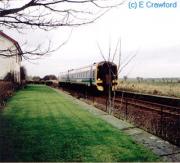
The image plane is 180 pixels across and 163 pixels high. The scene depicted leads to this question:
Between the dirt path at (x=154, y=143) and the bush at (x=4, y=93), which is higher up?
the bush at (x=4, y=93)

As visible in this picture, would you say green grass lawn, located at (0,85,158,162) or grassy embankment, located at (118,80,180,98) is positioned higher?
grassy embankment, located at (118,80,180,98)

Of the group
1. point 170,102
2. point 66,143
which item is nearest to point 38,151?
point 66,143

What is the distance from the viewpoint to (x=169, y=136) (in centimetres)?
934

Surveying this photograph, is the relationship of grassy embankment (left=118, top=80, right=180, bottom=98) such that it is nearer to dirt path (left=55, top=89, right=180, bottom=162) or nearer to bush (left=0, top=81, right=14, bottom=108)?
bush (left=0, top=81, right=14, bottom=108)

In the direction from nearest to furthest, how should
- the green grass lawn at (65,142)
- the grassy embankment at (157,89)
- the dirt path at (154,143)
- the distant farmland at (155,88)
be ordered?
the green grass lawn at (65,142), the dirt path at (154,143), the grassy embankment at (157,89), the distant farmland at (155,88)

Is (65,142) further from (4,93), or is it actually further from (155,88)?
(155,88)

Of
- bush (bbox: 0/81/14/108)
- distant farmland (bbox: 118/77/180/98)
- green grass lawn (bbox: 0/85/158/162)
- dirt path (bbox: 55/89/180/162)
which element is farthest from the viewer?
distant farmland (bbox: 118/77/180/98)

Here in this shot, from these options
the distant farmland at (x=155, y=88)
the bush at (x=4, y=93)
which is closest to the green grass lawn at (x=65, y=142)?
the bush at (x=4, y=93)

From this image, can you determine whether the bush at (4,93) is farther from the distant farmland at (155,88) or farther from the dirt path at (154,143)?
the distant farmland at (155,88)

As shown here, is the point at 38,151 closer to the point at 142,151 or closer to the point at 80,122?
the point at 142,151

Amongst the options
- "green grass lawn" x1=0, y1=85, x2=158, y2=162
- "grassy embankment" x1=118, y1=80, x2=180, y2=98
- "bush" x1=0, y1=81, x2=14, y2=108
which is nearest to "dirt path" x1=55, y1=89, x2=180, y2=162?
"green grass lawn" x1=0, y1=85, x2=158, y2=162

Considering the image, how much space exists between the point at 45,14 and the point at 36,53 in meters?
0.71

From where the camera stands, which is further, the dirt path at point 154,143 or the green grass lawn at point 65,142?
the dirt path at point 154,143

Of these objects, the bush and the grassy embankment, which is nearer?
the bush
